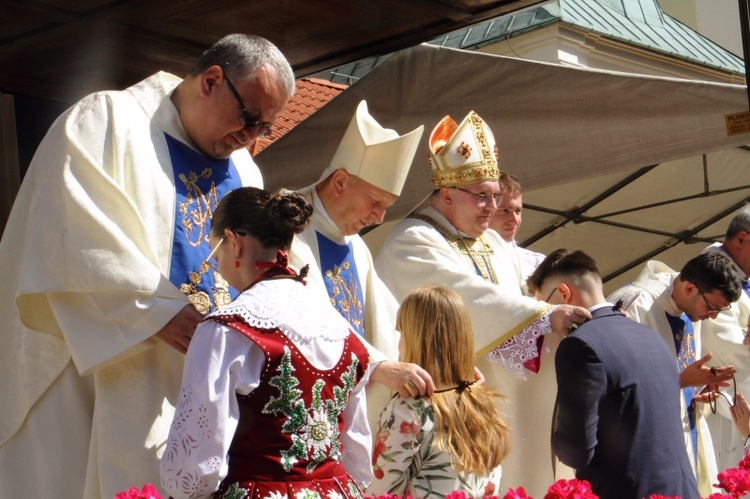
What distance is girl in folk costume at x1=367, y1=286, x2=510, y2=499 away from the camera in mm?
3689

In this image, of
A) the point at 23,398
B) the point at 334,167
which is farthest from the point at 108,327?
the point at 334,167

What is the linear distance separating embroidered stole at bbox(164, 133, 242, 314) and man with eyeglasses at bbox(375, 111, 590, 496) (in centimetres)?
134

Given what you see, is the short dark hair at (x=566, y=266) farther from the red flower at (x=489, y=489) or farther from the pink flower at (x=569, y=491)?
the pink flower at (x=569, y=491)

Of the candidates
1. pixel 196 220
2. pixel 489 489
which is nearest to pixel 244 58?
pixel 196 220

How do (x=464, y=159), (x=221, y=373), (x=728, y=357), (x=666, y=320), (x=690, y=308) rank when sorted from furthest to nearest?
1. (x=728, y=357)
2. (x=666, y=320)
3. (x=690, y=308)
4. (x=464, y=159)
5. (x=221, y=373)

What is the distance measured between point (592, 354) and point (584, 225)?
411 centimetres

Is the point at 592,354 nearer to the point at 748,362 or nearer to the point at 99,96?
the point at 99,96

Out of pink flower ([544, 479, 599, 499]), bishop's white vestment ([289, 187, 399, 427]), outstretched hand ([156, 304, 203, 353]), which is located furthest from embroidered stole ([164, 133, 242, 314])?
pink flower ([544, 479, 599, 499])

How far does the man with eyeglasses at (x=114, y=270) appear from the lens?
344cm

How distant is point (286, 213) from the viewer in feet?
10.1

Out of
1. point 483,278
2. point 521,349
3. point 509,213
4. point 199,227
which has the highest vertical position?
point 199,227

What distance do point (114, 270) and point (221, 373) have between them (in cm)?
75

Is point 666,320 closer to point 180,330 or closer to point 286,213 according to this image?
point 180,330

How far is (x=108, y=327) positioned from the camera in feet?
11.3
